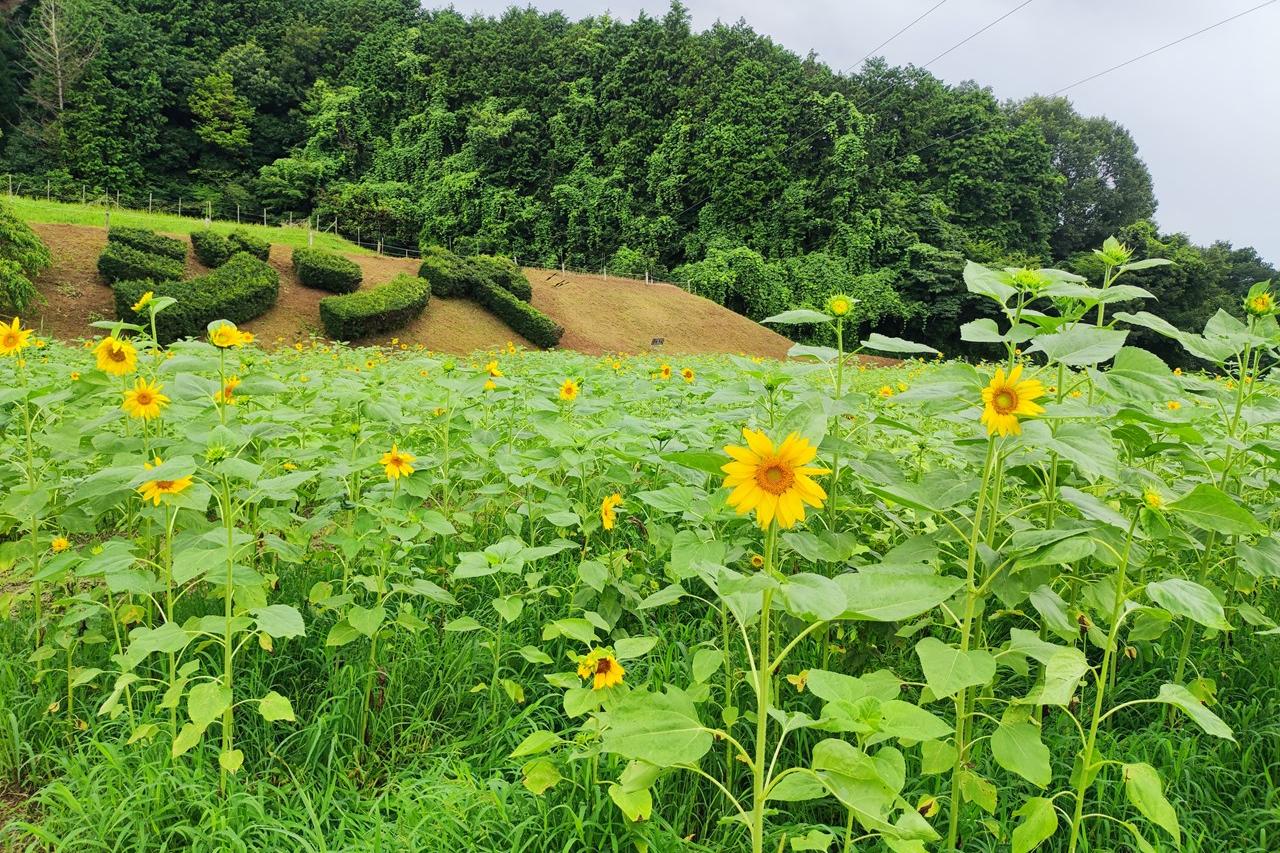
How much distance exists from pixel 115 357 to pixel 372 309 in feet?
40.1

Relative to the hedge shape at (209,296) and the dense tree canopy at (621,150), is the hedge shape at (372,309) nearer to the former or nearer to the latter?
the hedge shape at (209,296)

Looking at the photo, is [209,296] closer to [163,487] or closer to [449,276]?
[449,276]

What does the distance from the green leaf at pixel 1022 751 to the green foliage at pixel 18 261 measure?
1373 cm

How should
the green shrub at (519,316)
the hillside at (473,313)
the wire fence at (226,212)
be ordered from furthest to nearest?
the wire fence at (226,212)
the green shrub at (519,316)
the hillside at (473,313)

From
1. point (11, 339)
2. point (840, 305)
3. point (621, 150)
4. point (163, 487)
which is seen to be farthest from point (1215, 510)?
point (621, 150)

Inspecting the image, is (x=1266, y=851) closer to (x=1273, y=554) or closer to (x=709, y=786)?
(x=1273, y=554)

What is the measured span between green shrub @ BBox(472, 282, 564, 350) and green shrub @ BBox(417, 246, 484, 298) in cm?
24

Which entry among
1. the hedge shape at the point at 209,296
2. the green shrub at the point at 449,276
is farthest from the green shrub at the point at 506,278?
the hedge shape at the point at 209,296

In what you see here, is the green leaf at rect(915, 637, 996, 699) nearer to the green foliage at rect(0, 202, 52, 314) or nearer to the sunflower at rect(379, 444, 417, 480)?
the sunflower at rect(379, 444, 417, 480)

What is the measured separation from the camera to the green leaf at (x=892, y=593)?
2.66 ft

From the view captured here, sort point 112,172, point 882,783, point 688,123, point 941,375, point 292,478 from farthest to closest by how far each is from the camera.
Result: point 688,123
point 112,172
point 292,478
point 941,375
point 882,783

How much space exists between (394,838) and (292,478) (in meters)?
0.68

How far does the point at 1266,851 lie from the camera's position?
1261 millimetres

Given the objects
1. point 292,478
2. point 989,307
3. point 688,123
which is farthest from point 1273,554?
point 688,123
